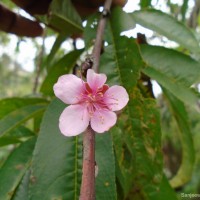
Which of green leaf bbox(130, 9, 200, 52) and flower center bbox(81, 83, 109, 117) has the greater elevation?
green leaf bbox(130, 9, 200, 52)

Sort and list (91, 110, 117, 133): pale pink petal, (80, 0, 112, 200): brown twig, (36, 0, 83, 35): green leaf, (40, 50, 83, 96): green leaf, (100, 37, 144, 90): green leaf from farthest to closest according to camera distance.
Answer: (40, 50, 83, 96): green leaf
(36, 0, 83, 35): green leaf
(100, 37, 144, 90): green leaf
(91, 110, 117, 133): pale pink petal
(80, 0, 112, 200): brown twig

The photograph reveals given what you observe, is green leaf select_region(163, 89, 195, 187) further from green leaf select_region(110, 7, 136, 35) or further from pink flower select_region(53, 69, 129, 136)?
pink flower select_region(53, 69, 129, 136)

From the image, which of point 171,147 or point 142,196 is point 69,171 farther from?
point 171,147

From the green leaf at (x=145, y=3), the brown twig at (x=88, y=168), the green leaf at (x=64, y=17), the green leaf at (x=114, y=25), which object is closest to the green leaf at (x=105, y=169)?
the brown twig at (x=88, y=168)

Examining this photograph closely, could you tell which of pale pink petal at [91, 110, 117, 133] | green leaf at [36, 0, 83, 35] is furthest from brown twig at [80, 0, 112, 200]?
green leaf at [36, 0, 83, 35]

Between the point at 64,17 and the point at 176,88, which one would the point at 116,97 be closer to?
the point at 176,88

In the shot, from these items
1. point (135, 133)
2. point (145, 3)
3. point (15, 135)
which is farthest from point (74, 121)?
point (145, 3)

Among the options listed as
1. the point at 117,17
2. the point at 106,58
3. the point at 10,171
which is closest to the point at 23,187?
the point at 10,171
